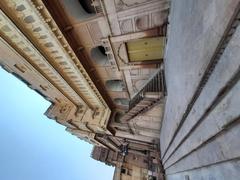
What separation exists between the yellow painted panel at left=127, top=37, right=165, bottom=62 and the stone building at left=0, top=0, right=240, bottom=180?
6 centimetres

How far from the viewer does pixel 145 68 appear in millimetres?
9734

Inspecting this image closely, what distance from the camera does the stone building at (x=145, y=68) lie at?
220 cm

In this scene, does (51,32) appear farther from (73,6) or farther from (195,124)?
(195,124)

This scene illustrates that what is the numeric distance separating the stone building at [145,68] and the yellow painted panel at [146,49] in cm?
6

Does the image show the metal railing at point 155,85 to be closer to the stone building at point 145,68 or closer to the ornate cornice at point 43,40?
the stone building at point 145,68

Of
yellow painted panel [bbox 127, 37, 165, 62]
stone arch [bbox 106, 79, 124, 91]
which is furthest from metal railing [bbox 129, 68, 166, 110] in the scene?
stone arch [bbox 106, 79, 124, 91]

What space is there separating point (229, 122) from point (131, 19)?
7.00 metres

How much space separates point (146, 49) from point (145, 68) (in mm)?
1140

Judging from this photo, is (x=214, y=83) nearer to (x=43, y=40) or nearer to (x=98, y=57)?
(x=43, y=40)

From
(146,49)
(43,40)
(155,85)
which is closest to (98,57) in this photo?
(43,40)

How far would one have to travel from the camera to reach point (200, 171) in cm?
366

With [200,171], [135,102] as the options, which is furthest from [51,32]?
[200,171]

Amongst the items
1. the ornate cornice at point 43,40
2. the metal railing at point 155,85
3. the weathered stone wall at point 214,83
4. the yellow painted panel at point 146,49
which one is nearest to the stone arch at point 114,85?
the ornate cornice at point 43,40

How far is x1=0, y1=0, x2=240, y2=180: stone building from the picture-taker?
2.20 m
